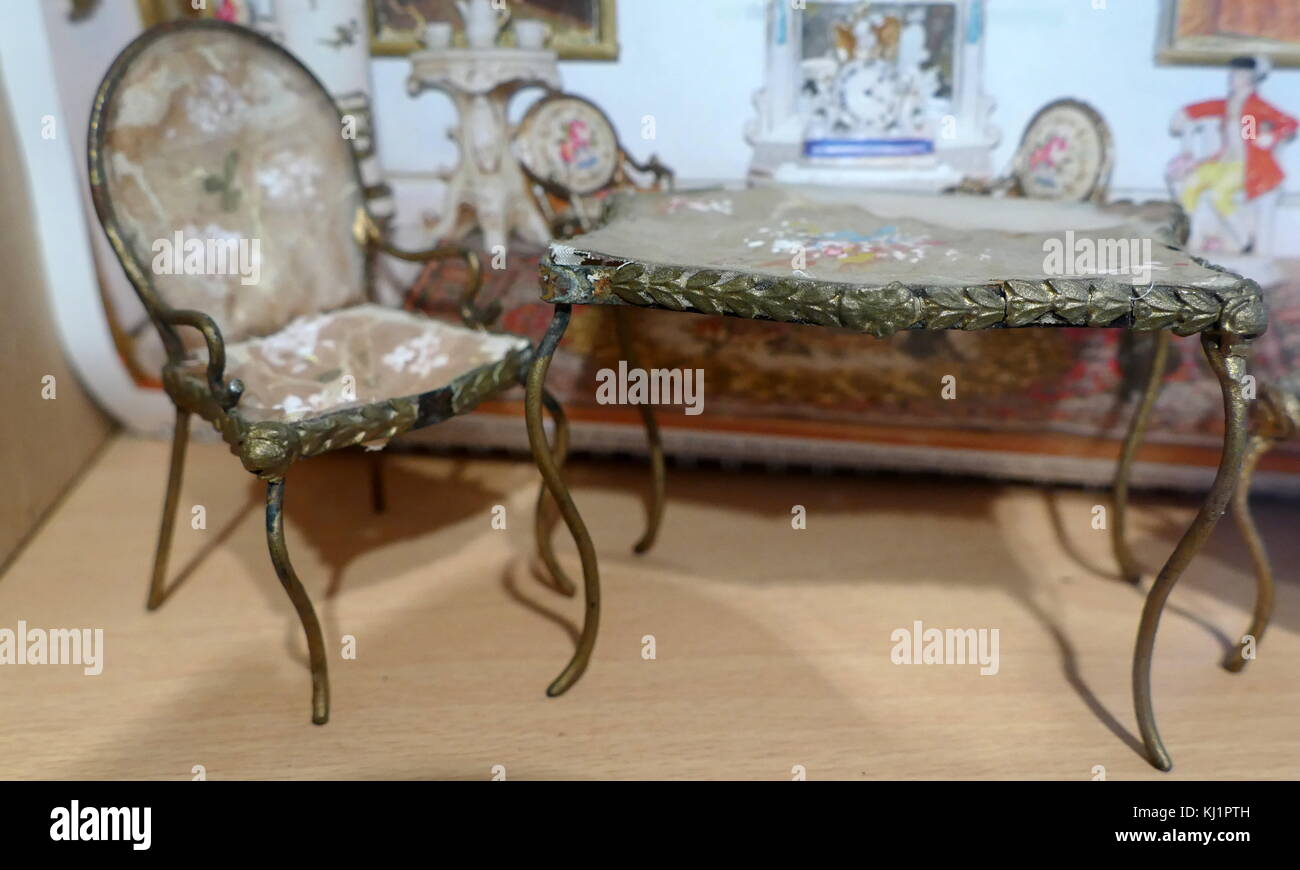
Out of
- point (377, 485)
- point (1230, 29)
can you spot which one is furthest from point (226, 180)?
point (1230, 29)

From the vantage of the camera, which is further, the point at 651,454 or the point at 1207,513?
the point at 651,454

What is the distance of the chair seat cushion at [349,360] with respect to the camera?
1855mm

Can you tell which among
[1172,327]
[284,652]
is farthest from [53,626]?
[1172,327]

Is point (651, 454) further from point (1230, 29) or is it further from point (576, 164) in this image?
point (1230, 29)

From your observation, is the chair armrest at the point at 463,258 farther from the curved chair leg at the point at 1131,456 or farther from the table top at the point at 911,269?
the curved chair leg at the point at 1131,456

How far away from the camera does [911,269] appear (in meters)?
1.58

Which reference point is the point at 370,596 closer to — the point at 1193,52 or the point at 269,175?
the point at 269,175

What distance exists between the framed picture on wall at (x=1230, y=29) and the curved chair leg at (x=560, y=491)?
1.44 meters

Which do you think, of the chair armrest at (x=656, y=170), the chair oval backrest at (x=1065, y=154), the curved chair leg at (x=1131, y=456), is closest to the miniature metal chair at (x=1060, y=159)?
the chair oval backrest at (x=1065, y=154)

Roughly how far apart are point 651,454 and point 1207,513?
→ 1.12m

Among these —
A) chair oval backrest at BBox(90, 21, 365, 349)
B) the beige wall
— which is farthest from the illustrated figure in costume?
the beige wall

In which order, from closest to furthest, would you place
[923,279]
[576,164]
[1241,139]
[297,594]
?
1. [923,279]
2. [297,594]
3. [1241,139]
4. [576,164]

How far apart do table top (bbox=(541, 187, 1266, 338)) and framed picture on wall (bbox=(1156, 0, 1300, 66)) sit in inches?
17.3

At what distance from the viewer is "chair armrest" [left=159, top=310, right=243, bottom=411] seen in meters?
1.77
